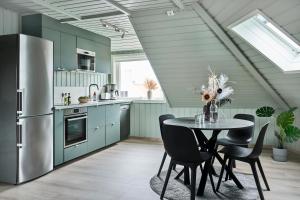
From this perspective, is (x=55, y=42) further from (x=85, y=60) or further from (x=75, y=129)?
(x=75, y=129)

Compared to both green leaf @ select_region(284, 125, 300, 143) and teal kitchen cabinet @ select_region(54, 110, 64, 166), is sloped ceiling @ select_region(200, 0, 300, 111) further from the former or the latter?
teal kitchen cabinet @ select_region(54, 110, 64, 166)

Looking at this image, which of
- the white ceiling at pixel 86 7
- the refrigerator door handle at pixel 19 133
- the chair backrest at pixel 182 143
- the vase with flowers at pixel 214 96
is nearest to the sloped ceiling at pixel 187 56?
the white ceiling at pixel 86 7

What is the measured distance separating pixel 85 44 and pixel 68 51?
1.76 feet

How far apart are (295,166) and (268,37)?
6.78ft

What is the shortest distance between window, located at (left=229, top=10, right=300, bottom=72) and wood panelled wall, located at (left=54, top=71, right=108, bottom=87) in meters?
2.90

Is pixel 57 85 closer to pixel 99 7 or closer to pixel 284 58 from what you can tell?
pixel 99 7

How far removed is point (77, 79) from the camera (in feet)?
16.3

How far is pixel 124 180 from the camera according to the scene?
3383mm

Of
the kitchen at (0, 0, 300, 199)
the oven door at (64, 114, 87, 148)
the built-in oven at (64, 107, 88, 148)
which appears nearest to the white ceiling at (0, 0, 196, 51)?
the kitchen at (0, 0, 300, 199)

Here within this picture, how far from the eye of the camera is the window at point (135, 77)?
20.2ft

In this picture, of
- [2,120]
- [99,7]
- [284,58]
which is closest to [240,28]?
[284,58]

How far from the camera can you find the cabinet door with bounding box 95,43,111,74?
17.5ft

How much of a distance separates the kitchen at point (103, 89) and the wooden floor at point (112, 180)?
0.01 meters

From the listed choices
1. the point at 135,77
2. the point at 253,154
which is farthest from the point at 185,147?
the point at 135,77
